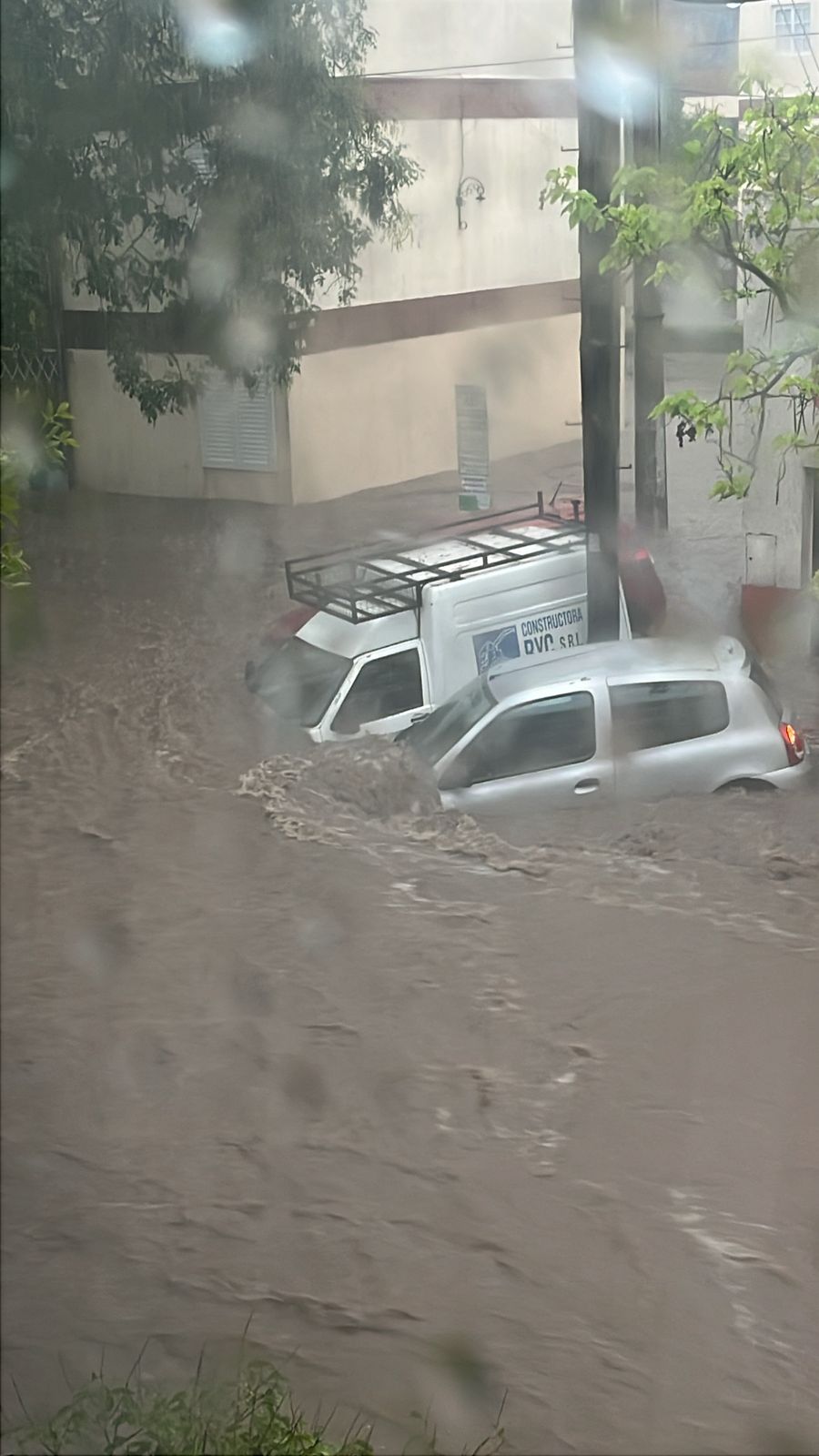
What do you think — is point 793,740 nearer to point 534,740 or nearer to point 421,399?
point 534,740

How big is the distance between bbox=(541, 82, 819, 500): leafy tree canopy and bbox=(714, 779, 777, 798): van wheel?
0.27 metres

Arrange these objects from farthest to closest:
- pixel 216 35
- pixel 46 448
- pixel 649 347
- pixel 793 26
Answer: pixel 46 448 → pixel 216 35 → pixel 649 347 → pixel 793 26

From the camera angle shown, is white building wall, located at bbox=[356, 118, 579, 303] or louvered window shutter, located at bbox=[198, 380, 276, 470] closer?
white building wall, located at bbox=[356, 118, 579, 303]

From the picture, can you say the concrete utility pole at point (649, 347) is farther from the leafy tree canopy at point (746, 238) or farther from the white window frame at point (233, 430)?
the white window frame at point (233, 430)

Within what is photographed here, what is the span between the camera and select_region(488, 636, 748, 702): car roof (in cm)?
143

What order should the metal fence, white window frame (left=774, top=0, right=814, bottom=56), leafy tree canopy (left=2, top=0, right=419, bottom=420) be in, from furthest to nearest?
the metal fence < leafy tree canopy (left=2, top=0, right=419, bottom=420) < white window frame (left=774, top=0, right=814, bottom=56)

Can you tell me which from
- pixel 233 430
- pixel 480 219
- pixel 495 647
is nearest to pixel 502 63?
pixel 480 219

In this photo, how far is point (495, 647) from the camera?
1492 mm

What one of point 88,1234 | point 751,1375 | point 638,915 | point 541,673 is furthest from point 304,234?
point 751,1375

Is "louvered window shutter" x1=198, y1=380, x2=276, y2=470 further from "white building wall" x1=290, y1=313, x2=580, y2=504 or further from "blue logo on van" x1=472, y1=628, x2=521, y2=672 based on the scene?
"blue logo on van" x1=472, y1=628, x2=521, y2=672

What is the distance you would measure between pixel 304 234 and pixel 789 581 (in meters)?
0.60

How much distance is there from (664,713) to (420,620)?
0.87ft

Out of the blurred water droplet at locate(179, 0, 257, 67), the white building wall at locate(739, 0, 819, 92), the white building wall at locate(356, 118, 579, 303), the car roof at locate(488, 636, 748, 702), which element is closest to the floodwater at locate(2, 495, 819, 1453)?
the car roof at locate(488, 636, 748, 702)

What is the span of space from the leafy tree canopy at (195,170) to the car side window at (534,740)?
42 cm
